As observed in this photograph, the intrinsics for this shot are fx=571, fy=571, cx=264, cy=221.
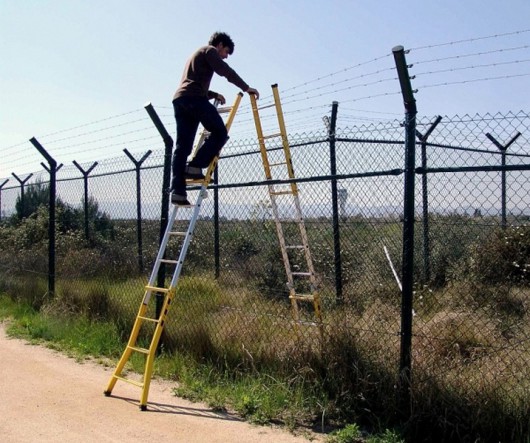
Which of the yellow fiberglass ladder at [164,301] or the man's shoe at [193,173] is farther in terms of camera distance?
the man's shoe at [193,173]

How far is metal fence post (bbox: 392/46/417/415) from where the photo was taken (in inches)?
165

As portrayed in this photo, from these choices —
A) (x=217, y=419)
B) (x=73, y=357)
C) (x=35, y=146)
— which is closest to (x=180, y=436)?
(x=217, y=419)

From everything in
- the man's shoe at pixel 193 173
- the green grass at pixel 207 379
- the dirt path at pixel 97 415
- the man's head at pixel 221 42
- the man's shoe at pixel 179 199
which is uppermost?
the man's head at pixel 221 42

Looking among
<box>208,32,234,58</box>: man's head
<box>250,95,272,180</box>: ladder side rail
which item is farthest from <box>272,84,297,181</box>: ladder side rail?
<box>208,32,234,58</box>: man's head

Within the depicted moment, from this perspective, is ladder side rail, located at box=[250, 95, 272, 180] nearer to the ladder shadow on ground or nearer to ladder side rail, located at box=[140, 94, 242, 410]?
ladder side rail, located at box=[140, 94, 242, 410]

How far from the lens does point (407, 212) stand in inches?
167

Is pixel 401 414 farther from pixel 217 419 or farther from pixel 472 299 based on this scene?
pixel 472 299

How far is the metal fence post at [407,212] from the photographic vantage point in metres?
4.19

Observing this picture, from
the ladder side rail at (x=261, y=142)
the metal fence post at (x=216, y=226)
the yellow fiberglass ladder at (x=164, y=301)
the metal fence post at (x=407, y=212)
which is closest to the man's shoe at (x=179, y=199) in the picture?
the yellow fiberglass ladder at (x=164, y=301)

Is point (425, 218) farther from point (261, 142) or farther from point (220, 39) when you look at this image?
point (220, 39)

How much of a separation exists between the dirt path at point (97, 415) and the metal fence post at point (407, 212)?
3.30 feet

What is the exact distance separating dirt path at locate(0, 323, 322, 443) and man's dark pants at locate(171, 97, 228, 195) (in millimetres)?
1882

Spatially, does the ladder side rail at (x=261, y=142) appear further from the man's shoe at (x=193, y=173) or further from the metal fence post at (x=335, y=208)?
the metal fence post at (x=335, y=208)

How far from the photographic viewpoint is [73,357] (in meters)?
6.27
